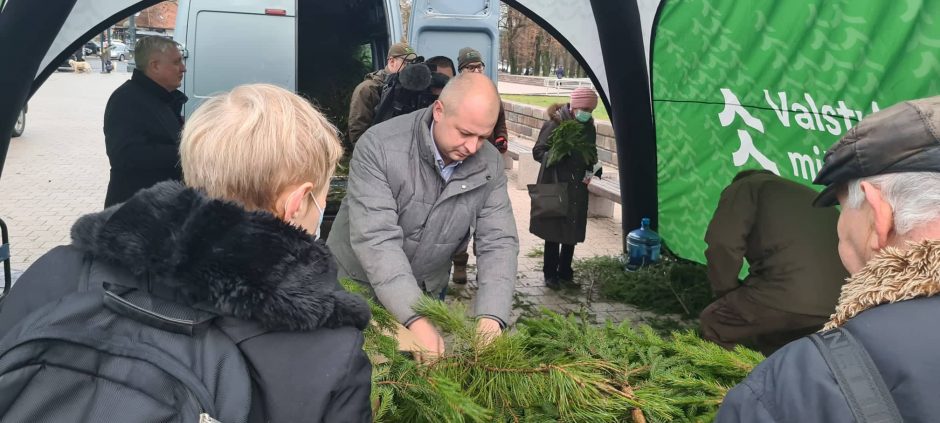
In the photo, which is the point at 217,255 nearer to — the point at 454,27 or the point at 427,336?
the point at 427,336

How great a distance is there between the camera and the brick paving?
18.9 feet

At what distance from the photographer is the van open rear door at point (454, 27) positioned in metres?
9.10

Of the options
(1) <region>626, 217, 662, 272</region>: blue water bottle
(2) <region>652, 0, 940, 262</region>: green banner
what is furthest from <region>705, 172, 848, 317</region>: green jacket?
(1) <region>626, 217, 662, 272</region>: blue water bottle

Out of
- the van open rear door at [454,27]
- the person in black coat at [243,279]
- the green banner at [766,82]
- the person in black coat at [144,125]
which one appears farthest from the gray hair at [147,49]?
the van open rear door at [454,27]

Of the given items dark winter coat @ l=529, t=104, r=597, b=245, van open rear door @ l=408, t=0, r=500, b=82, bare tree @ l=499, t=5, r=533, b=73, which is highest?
bare tree @ l=499, t=5, r=533, b=73

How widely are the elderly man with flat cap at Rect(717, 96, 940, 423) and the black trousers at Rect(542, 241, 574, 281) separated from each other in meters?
4.73

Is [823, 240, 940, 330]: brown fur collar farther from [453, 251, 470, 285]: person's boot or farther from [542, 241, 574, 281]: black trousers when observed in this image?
[453, 251, 470, 285]: person's boot

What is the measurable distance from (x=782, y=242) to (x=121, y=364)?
285 cm

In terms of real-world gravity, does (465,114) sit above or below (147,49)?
below

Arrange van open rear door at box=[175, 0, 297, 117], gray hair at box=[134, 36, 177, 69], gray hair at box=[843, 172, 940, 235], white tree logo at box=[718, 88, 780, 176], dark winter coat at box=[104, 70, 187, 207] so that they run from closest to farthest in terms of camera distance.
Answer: gray hair at box=[843, 172, 940, 235] → dark winter coat at box=[104, 70, 187, 207] → gray hair at box=[134, 36, 177, 69] → white tree logo at box=[718, 88, 780, 176] → van open rear door at box=[175, 0, 297, 117]

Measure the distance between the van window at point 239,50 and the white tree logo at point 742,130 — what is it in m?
4.89

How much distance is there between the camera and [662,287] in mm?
5531

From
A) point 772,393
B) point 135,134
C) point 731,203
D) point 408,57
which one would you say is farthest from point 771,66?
point 135,134

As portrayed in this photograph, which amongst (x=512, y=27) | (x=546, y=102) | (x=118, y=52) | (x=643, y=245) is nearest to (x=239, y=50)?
(x=643, y=245)
